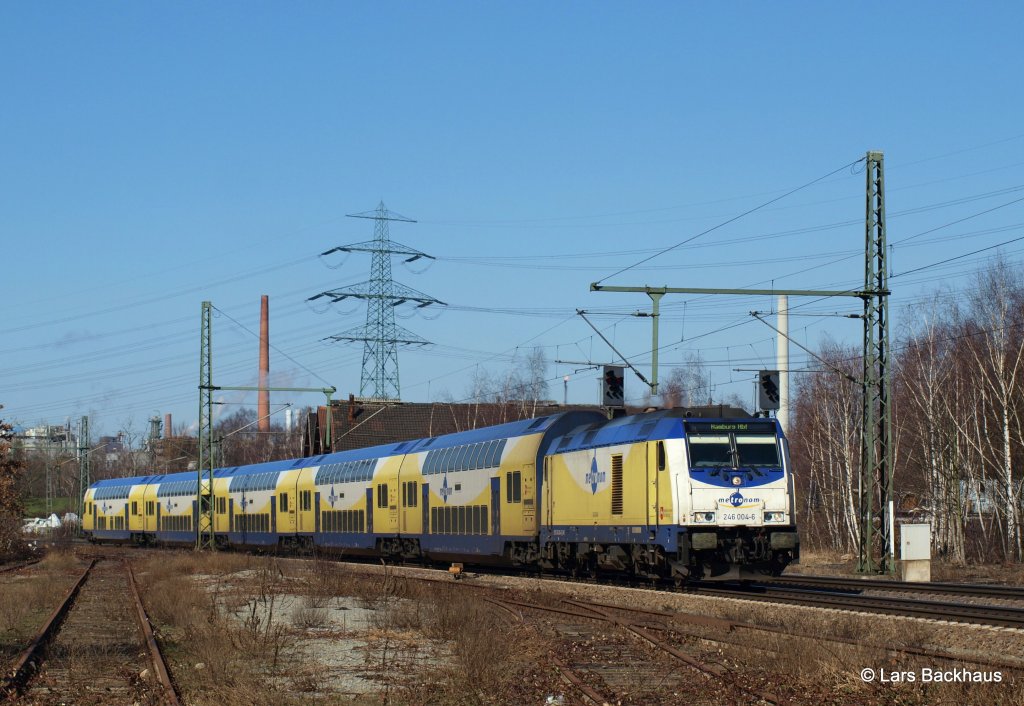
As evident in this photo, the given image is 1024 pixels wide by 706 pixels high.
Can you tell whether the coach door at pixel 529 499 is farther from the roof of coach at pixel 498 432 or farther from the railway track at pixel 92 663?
the railway track at pixel 92 663

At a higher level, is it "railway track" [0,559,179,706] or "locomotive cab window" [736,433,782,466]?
"locomotive cab window" [736,433,782,466]

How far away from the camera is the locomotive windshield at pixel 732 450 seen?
23.2m

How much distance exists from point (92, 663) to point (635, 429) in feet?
41.3

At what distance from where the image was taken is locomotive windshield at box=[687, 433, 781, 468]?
2325 cm

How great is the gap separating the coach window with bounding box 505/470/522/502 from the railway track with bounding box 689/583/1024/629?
6057mm

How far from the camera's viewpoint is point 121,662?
595 inches

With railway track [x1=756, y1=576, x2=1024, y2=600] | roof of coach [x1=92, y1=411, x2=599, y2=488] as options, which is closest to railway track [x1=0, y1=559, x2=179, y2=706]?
roof of coach [x1=92, y1=411, x2=599, y2=488]

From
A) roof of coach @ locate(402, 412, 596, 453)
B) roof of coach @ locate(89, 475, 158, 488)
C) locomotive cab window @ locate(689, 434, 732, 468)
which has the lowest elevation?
roof of coach @ locate(89, 475, 158, 488)

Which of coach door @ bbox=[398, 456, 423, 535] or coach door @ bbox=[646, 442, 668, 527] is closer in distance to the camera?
coach door @ bbox=[646, 442, 668, 527]

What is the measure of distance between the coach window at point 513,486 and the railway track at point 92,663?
986 cm

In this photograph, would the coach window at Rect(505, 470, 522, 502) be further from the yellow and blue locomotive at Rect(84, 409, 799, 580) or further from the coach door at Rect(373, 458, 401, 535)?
the coach door at Rect(373, 458, 401, 535)

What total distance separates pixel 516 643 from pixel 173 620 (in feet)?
26.1

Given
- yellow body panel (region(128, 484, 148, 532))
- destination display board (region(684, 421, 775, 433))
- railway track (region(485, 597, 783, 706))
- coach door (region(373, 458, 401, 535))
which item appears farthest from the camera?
yellow body panel (region(128, 484, 148, 532))

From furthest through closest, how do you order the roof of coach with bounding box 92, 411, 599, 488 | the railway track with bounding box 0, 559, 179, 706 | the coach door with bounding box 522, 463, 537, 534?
the roof of coach with bounding box 92, 411, 599, 488 → the coach door with bounding box 522, 463, 537, 534 → the railway track with bounding box 0, 559, 179, 706
